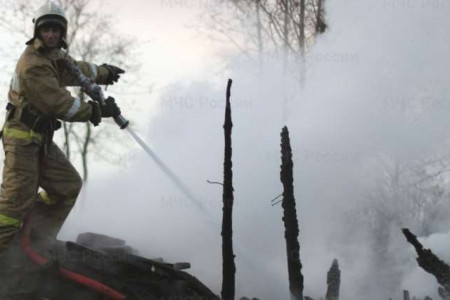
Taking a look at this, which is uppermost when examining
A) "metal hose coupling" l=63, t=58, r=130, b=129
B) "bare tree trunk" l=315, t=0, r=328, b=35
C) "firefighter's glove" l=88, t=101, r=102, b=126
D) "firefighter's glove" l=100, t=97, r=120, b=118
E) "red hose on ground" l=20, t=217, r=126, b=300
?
"bare tree trunk" l=315, t=0, r=328, b=35

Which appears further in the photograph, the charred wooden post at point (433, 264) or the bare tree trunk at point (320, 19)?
the bare tree trunk at point (320, 19)

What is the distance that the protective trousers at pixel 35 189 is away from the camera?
436 centimetres

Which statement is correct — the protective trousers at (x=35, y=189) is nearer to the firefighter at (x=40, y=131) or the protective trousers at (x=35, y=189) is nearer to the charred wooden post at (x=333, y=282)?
the firefighter at (x=40, y=131)

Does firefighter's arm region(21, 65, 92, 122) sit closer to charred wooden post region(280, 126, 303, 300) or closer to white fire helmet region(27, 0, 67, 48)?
white fire helmet region(27, 0, 67, 48)

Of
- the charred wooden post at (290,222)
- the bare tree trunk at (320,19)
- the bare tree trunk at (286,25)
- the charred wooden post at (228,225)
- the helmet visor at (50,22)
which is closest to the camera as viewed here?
the helmet visor at (50,22)

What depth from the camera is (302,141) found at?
13.6 m

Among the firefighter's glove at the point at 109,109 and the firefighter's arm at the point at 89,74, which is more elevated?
the firefighter's arm at the point at 89,74

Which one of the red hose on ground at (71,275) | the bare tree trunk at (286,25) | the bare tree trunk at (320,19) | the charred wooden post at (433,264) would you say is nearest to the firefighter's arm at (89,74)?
the red hose on ground at (71,275)

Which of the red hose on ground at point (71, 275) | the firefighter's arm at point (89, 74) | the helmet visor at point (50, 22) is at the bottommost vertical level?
the red hose on ground at point (71, 275)

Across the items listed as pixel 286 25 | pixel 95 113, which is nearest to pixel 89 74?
pixel 95 113

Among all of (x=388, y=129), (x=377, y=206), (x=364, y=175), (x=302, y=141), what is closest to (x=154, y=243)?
(x=302, y=141)

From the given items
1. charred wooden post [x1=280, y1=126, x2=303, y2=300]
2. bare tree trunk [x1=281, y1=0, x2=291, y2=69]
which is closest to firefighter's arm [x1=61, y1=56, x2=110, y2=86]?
charred wooden post [x1=280, y1=126, x2=303, y2=300]

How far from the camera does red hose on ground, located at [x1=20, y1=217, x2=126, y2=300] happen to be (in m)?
4.12

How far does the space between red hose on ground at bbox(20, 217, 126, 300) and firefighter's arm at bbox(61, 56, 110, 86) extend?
4.33 ft
